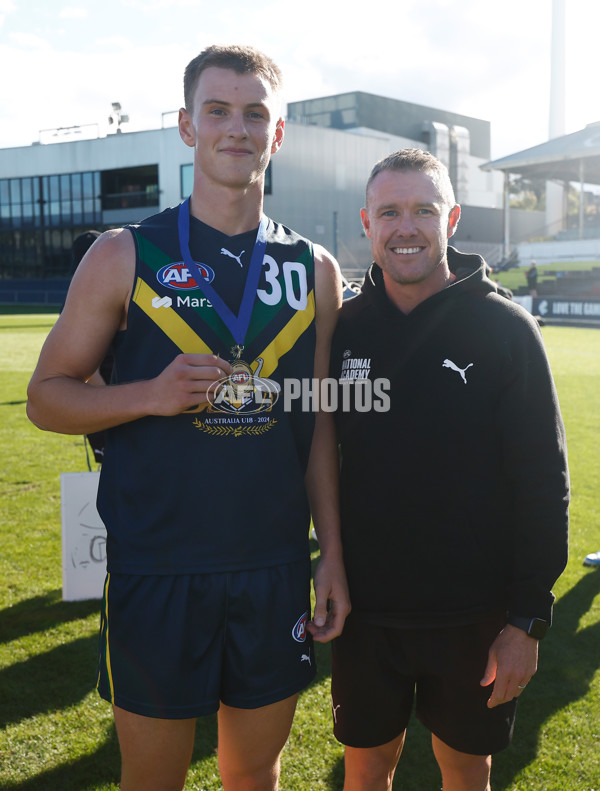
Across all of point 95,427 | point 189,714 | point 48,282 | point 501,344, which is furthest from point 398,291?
point 48,282

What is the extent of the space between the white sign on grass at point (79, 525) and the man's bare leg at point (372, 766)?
2541 millimetres

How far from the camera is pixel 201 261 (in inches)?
80.4

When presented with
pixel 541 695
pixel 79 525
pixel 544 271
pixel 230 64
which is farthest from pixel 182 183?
pixel 230 64

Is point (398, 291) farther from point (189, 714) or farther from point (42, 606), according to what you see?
point (42, 606)

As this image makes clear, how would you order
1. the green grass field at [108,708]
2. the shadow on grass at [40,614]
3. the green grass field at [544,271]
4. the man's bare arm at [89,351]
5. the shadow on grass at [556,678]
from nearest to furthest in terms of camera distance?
the man's bare arm at [89,351]
the green grass field at [108,708]
the shadow on grass at [556,678]
the shadow on grass at [40,614]
the green grass field at [544,271]

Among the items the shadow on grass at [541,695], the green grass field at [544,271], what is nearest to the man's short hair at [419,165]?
the shadow on grass at [541,695]

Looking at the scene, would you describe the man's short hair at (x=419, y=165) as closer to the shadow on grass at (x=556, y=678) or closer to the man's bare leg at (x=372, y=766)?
the man's bare leg at (x=372, y=766)

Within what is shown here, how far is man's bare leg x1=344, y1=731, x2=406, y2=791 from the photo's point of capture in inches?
91.9

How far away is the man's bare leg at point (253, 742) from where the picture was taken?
2010 millimetres

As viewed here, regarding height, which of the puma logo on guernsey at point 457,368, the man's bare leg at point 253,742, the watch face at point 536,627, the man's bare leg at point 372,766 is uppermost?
the puma logo on guernsey at point 457,368

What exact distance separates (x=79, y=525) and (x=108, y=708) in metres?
1.28

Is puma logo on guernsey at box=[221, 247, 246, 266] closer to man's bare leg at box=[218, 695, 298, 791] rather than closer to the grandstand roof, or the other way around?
man's bare leg at box=[218, 695, 298, 791]

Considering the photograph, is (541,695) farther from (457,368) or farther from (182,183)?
(182,183)

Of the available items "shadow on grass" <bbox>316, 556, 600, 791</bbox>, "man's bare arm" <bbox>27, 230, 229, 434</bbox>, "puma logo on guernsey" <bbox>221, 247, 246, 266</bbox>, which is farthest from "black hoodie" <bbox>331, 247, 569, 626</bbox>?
"shadow on grass" <bbox>316, 556, 600, 791</bbox>
